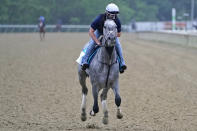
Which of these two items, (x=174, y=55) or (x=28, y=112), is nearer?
(x=28, y=112)

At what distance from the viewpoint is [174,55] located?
27125mm

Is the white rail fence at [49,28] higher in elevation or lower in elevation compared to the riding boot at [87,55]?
lower

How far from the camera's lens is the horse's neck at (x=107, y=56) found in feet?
29.6

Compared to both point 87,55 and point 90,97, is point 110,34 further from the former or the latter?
point 90,97

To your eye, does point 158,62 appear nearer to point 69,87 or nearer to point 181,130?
point 69,87

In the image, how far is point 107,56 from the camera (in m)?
9.06

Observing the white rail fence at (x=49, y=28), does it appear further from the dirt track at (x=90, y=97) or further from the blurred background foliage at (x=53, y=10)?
the dirt track at (x=90, y=97)

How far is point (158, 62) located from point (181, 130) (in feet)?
47.8

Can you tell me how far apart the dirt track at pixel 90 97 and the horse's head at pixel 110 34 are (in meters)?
1.87

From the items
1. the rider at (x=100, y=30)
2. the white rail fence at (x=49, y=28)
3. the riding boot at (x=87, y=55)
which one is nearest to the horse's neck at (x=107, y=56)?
the rider at (x=100, y=30)

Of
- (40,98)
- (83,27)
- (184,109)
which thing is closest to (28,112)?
(40,98)

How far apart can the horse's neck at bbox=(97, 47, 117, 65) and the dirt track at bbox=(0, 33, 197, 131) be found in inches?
54.2

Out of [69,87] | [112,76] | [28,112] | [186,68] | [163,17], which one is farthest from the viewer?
[163,17]

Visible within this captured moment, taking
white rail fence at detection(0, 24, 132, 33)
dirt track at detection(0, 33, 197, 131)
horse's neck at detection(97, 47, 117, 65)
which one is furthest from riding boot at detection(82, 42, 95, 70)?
white rail fence at detection(0, 24, 132, 33)
